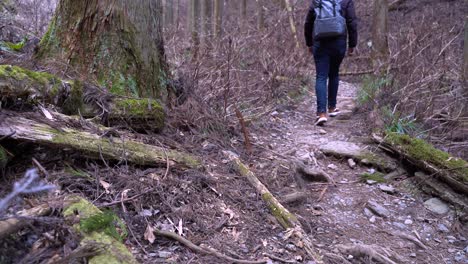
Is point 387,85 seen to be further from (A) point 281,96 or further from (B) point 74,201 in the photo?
(B) point 74,201

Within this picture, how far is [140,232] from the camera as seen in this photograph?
7.55ft

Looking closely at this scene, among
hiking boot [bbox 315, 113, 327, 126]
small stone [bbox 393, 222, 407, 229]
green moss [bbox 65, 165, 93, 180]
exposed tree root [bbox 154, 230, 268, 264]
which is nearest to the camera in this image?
exposed tree root [bbox 154, 230, 268, 264]

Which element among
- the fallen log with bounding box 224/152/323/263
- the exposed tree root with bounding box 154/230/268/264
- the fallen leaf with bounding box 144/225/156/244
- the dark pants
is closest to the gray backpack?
the dark pants

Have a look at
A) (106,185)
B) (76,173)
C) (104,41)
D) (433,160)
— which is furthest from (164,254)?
(433,160)

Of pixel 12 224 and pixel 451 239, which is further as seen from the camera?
pixel 451 239

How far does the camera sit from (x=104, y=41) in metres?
3.74

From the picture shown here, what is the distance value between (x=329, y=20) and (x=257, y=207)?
124 inches

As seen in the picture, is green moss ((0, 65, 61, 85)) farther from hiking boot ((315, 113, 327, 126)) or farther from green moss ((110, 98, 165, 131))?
hiking boot ((315, 113, 327, 126))

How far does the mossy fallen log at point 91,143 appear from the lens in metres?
2.38

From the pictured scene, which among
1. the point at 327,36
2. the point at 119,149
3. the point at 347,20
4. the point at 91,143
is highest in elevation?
the point at 347,20

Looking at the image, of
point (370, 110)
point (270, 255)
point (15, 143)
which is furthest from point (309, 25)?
point (15, 143)

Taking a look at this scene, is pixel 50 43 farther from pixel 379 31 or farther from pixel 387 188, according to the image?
pixel 379 31

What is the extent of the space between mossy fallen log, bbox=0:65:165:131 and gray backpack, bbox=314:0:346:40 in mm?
2663

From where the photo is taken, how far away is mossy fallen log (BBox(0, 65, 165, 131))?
2.60 m
